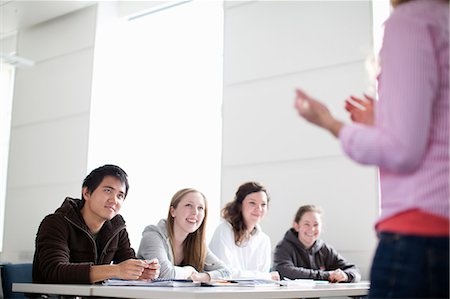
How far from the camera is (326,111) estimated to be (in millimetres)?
1099

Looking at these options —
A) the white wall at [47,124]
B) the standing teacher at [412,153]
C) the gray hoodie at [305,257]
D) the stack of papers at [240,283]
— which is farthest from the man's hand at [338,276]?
the white wall at [47,124]

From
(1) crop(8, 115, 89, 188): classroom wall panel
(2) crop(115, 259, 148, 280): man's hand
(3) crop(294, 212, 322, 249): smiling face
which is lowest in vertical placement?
(2) crop(115, 259, 148, 280): man's hand

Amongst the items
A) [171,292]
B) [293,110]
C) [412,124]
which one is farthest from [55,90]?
[412,124]

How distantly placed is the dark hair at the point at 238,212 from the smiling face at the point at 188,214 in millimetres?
593

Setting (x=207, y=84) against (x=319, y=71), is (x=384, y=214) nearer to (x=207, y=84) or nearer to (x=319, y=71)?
(x=319, y=71)

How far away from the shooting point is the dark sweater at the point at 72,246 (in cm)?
243

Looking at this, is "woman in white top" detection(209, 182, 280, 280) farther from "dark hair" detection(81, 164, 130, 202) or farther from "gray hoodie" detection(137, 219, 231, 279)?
"dark hair" detection(81, 164, 130, 202)

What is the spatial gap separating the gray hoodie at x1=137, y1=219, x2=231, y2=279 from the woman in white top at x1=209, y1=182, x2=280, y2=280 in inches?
21.0

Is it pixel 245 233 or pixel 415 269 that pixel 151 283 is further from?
pixel 245 233

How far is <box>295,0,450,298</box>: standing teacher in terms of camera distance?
959 millimetres

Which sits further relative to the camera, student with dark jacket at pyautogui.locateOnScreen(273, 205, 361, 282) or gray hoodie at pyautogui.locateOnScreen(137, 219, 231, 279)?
student with dark jacket at pyautogui.locateOnScreen(273, 205, 361, 282)

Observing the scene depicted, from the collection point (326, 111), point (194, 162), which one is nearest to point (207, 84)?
point (194, 162)

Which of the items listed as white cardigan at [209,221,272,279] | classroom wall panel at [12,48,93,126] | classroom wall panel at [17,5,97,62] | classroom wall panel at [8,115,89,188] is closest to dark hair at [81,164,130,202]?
white cardigan at [209,221,272,279]

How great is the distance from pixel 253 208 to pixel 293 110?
120cm
